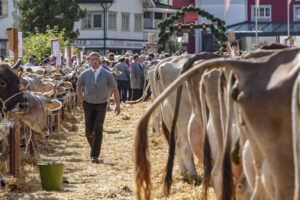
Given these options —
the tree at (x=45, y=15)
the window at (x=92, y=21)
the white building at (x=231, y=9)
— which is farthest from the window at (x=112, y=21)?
the tree at (x=45, y=15)

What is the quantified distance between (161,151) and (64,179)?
3267 mm

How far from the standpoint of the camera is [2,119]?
1079 centimetres

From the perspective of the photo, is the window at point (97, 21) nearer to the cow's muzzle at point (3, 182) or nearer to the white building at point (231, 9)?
the white building at point (231, 9)

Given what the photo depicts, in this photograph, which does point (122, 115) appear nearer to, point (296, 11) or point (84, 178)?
point (84, 178)

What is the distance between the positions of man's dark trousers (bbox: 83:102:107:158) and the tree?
37095mm

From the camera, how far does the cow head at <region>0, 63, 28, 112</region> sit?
10352mm

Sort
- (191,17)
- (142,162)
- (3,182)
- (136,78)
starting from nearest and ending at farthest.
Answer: (142,162) → (3,182) → (136,78) → (191,17)

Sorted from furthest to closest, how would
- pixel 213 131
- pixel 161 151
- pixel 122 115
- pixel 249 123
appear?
1. pixel 122 115
2. pixel 161 151
3. pixel 213 131
4. pixel 249 123

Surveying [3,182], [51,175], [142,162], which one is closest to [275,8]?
[51,175]

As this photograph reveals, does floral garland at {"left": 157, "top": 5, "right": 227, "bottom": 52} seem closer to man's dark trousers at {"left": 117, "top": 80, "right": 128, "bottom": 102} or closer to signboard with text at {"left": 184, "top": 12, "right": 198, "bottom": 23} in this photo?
signboard with text at {"left": 184, "top": 12, "right": 198, "bottom": 23}

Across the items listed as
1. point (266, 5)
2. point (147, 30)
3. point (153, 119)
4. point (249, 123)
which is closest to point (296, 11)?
point (266, 5)

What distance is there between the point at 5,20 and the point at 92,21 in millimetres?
7878

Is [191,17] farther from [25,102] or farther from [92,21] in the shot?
[25,102]

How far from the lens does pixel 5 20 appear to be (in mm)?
63438
